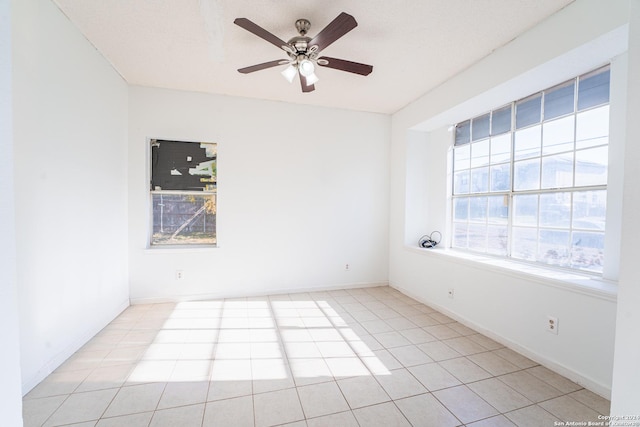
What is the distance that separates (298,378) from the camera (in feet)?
6.91

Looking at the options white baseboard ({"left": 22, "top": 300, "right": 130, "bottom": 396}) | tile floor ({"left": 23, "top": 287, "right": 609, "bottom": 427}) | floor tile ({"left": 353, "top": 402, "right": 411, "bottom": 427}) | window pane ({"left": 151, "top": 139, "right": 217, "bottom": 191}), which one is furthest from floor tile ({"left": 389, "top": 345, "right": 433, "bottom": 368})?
window pane ({"left": 151, "top": 139, "right": 217, "bottom": 191})

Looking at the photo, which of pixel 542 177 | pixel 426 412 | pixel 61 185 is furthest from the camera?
pixel 542 177

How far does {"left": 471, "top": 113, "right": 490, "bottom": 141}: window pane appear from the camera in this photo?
329 centimetres

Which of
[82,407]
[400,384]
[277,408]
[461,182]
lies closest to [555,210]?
[461,182]

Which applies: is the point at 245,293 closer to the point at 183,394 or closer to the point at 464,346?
the point at 183,394

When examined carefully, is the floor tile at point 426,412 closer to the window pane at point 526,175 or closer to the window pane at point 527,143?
the window pane at point 526,175

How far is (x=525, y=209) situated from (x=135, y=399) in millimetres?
3718

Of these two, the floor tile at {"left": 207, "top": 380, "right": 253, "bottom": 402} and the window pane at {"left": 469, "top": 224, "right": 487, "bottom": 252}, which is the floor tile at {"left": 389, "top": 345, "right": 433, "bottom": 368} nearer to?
the floor tile at {"left": 207, "top": 380, "right": 253, "bottom": 402}

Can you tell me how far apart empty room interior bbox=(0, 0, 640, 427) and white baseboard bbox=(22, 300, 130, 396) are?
22mm

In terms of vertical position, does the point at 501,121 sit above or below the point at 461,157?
above

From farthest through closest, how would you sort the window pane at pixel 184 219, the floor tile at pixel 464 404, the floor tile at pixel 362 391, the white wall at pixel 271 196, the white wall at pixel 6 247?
1. the window pane at pixel 184 219
2. the white wall at pixel 271 196
3. the floor tile at pixel 362 391
4. the floor tile at pixel 464 404
5. the white wall at pixel 6 247

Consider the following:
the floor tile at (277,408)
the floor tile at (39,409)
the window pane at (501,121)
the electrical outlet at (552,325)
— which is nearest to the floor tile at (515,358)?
the electrical outlet at (552,325)

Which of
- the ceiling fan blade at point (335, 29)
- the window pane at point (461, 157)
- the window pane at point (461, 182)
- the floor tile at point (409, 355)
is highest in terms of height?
the ceiling fan blade at point (335, 29)

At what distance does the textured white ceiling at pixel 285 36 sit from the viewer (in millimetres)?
2084
